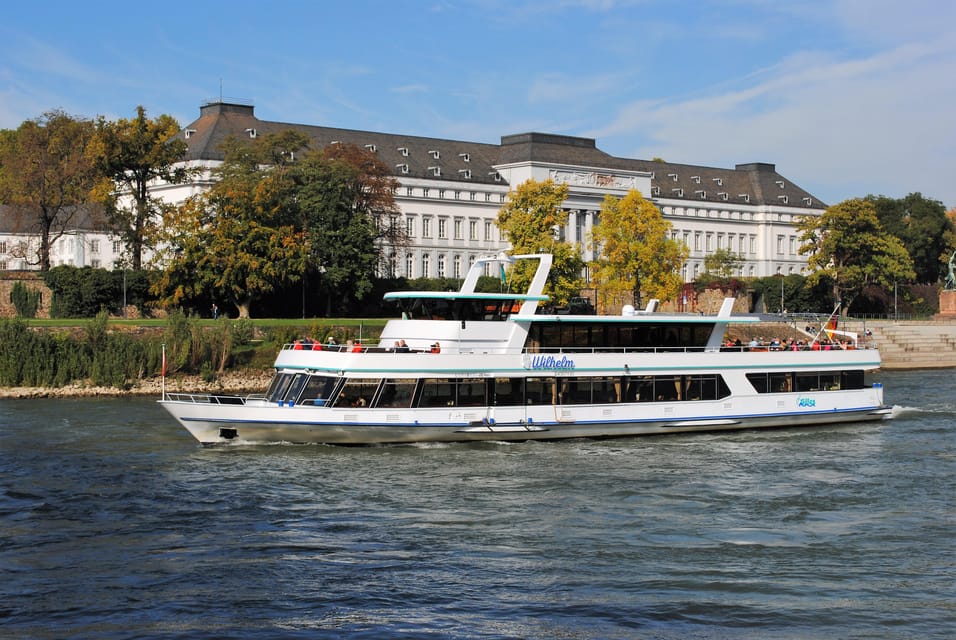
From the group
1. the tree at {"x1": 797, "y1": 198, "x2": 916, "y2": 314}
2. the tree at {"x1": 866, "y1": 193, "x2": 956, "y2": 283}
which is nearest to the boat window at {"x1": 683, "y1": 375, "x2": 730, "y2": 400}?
the tree at {"x1": 797, "y1": 198, "x2": 916, "y2": 314}

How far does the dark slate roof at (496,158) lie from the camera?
11238 cm

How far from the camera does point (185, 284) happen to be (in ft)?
259

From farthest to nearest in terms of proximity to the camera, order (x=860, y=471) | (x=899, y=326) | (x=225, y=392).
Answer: (x=899, y=326) < (x=225, y=392) < (x=860, y=471)

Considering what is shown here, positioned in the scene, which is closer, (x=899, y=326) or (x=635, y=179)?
(x=899, y=326)

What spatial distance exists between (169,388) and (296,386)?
79.6 feet

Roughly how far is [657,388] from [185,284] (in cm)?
4569

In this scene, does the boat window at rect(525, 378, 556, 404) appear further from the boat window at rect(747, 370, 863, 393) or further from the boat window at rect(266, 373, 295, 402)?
the boat window at rect(747, 370, 863, 393)

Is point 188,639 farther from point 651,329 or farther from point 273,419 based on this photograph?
point 651,329

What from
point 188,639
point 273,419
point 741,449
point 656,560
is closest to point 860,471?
point 741,449

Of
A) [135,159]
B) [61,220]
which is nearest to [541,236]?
[135,159]

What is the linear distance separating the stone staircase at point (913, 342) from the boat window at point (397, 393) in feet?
195

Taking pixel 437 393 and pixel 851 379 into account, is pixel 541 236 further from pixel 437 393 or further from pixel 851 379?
pixel 437 393

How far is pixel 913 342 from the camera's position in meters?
93.4

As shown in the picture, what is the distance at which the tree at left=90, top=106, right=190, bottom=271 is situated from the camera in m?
82.1
